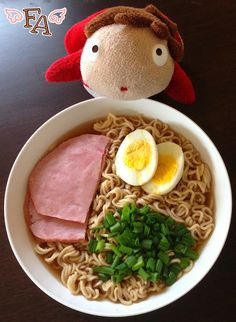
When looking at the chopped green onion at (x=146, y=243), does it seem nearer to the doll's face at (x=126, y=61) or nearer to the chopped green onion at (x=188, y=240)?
the chopped green onion at (x=188, y=240)

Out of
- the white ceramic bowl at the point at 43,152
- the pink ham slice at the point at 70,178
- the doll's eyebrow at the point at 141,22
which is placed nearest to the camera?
the doll's eyebrow at the point at 141,22

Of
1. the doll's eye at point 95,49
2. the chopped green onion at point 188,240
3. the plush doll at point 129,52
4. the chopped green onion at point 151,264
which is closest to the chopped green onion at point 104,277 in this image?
the chopped green onion at point 151,264

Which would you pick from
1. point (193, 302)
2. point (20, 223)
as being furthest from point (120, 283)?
point (20, 223)

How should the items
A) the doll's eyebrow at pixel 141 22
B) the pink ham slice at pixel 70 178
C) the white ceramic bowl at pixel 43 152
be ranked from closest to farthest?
the doll's eyebrow at pixel 141 22
the white ceramic bowl at pixel 43 152
the pink ham slice at pixel 70 178

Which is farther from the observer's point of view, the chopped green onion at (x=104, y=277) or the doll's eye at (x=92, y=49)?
the chopped green onion at (x=104, y=277)

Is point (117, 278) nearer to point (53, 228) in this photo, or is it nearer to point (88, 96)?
point (53, 228)

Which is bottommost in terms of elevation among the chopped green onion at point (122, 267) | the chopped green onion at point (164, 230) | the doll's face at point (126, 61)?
the chopped green onion at point (122, 267)

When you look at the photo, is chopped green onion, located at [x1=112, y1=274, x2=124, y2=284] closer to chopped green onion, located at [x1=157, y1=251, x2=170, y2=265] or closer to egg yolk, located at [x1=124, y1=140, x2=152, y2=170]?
chopped green onion, located at [x1=157, y1=251, x2=170, y2=265]

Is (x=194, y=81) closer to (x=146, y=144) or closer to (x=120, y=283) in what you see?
(x=146, y=144)
